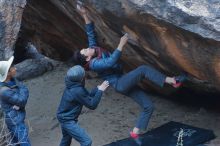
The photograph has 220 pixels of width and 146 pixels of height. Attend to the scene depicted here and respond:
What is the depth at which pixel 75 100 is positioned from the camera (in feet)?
19.1

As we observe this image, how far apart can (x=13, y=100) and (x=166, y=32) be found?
1.89m

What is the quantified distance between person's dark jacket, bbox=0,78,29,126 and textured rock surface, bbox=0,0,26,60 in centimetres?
82

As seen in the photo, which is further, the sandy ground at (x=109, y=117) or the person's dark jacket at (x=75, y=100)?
the sandy ground at (x=109, y=117)

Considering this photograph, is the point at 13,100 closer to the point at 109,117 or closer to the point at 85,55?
the point at 85,55

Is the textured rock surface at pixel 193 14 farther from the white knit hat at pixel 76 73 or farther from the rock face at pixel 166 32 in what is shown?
the white knit hat at pixel 76 73

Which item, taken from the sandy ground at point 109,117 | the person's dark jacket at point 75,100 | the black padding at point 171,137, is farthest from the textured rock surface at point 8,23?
the black padding at point 171,137

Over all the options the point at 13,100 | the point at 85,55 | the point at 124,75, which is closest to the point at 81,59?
the point at 85,55

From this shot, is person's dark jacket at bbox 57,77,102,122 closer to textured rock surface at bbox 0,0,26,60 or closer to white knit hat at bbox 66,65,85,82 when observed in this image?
white knit hat at bbox 66,65,85,82

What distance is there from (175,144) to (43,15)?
368 cm

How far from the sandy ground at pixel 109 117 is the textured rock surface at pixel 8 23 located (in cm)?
144

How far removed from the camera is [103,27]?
22.3ft

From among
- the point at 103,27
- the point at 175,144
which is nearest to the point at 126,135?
the point at 175,144

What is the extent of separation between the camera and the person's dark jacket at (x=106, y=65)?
6.02m

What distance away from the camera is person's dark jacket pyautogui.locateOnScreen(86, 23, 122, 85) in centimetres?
602
